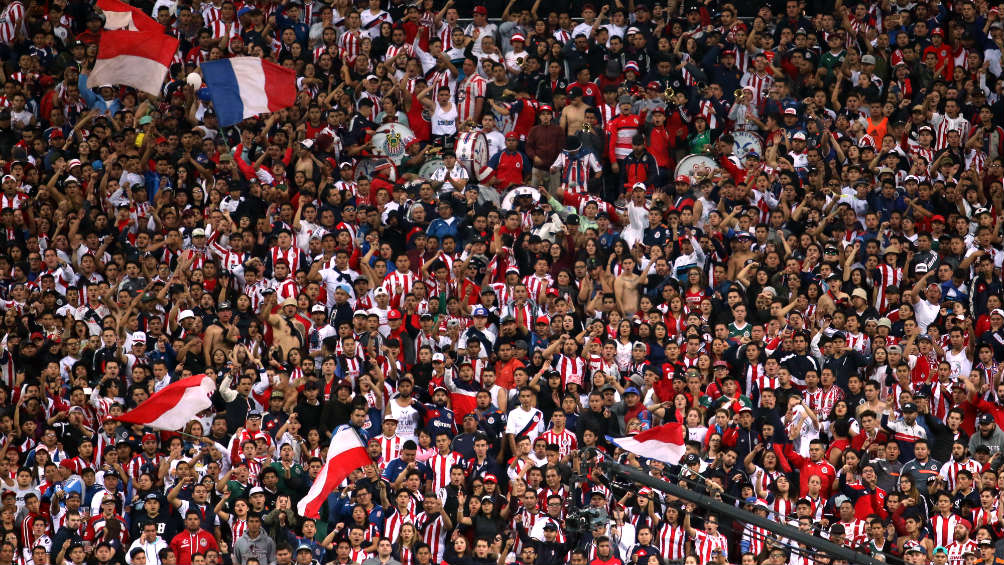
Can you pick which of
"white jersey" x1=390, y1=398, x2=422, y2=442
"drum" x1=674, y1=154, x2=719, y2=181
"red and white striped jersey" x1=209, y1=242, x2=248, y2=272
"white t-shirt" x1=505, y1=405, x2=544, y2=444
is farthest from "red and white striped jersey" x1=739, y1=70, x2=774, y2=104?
"white jersey" x1=390, y1=398, x2=422, y2=442

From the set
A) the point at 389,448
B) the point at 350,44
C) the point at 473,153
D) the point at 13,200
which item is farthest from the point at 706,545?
the point at 13,200

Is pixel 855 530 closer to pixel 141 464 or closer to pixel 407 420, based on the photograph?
pixel 407 420

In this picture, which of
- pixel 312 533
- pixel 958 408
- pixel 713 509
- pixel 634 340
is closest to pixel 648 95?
pixel 634 340

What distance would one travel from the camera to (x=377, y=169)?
2822 cm

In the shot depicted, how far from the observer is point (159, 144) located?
28.2 meters

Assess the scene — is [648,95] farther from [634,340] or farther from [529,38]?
[634,340]

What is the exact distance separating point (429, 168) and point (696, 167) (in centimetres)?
386

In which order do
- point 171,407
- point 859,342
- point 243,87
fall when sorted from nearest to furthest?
point 171,407 < point 859,342 < point 243,87

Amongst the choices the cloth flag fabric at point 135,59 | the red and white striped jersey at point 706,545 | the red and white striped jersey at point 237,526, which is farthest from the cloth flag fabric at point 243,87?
the red and white striped jersey at point 706,545

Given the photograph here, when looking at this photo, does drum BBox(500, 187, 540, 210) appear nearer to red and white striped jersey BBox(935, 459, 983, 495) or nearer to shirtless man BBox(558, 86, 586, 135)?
shirtless man BBox(558, 86, 586, 135)

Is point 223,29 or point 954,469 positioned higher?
point 223,29

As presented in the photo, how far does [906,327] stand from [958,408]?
1.36 metres

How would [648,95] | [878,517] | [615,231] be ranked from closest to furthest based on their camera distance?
[878,517] < [615,231] < [648,95]

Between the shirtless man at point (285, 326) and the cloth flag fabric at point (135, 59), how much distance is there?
4229 millimetres
